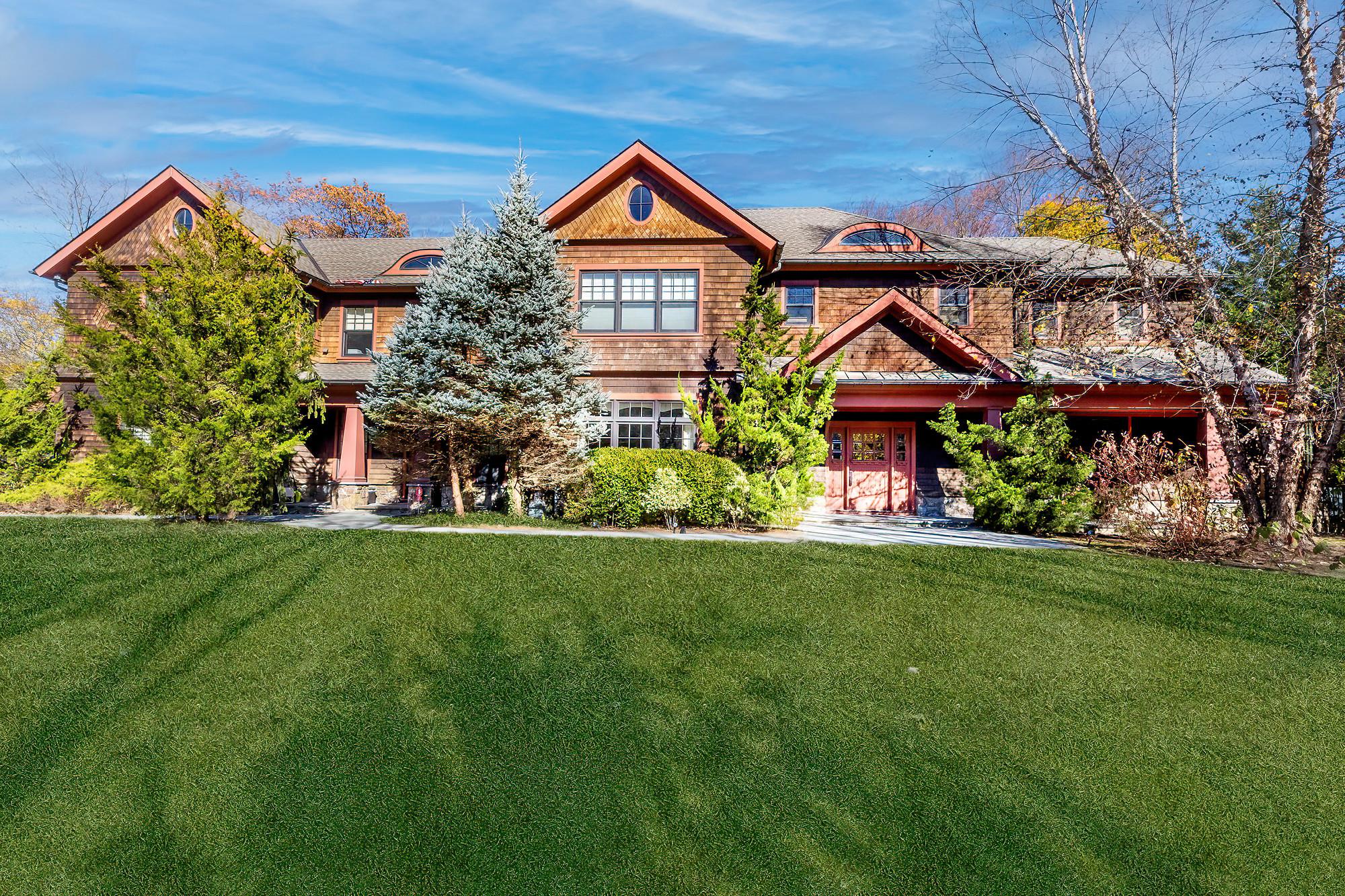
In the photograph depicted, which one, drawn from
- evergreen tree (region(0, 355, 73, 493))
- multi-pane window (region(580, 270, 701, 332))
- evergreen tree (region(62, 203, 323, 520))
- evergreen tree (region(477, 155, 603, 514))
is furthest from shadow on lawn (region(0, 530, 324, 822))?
multi-pane window (region(580, 270, 701, 332))

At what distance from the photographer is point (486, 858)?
385 centimetres

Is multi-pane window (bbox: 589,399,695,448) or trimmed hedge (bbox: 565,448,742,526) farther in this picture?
multi-pane window (bbox: 589,399,695,448)

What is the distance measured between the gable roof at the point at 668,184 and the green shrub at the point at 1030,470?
5.38 meters

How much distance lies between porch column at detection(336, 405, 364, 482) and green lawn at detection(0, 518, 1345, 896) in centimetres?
802

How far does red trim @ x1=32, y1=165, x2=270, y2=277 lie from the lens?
1612 cm

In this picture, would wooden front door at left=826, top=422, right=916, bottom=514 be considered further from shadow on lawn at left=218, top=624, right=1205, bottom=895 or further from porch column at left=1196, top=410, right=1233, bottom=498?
shadow on lawn at left=218, top=624, right=1205, bottom=895

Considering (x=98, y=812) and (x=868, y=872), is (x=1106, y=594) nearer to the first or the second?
(x=868, y=872)

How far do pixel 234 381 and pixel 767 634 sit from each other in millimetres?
7613

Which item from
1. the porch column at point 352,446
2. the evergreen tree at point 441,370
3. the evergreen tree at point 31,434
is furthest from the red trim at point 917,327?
the evergreen tree at point 31,434

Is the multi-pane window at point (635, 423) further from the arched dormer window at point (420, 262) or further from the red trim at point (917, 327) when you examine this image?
the arched dormer window at point (420, 262)

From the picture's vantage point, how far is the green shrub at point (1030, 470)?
11492 mm

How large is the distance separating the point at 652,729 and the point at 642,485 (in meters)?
5.93

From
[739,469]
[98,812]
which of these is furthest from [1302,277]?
[98,812]

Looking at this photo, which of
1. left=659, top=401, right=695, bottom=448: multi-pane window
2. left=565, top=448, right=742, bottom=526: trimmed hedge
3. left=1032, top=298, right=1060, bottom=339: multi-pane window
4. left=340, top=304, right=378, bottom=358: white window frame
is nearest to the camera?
left=565, top=448, right=742, bottom=526: trimmed hedge
